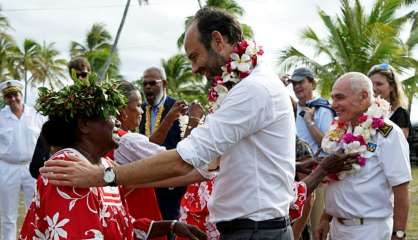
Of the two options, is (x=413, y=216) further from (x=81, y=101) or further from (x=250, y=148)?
(x=81, y=101)

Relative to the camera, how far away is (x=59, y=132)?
3217 millimetres

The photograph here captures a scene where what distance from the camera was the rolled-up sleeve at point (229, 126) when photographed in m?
3.01

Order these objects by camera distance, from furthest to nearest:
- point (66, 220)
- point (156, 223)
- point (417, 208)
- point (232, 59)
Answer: point (417, 208)
point (156, 223)
point (232, 59)
point (66, 220)

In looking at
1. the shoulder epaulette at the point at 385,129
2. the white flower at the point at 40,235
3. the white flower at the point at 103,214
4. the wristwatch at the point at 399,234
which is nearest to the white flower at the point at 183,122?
the shoulder epaulette at the point at 385,129

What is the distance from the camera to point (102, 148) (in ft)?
10.9

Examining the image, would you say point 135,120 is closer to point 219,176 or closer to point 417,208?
point 219,176

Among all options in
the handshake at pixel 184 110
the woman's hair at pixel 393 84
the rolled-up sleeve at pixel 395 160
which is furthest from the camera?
the woman's hair at pixel 393 84

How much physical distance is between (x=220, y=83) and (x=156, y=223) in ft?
3.18

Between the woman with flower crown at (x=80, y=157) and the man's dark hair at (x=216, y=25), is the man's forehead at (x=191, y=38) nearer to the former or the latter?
the man's dark hair at (x=216, y=25)

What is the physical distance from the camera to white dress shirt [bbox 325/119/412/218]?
4512mm

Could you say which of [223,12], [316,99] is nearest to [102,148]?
[223,12]

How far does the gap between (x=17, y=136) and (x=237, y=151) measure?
19.1ft

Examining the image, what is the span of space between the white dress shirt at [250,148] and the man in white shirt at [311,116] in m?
3.68

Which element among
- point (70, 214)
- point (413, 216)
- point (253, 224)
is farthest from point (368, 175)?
point (413, 216)
